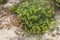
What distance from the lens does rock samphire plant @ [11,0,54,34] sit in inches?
155

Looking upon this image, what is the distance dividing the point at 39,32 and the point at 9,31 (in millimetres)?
637

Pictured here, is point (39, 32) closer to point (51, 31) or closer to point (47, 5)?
point (51, 31)

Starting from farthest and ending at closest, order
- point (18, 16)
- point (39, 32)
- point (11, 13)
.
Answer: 1. point (11, 13)
2. point (18, 16)
3. point (39, 32)

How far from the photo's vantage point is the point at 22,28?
4.10m

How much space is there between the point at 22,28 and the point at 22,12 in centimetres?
33

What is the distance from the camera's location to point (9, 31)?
4086 millimetres

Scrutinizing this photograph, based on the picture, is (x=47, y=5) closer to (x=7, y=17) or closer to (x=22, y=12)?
(x=22, y=12)

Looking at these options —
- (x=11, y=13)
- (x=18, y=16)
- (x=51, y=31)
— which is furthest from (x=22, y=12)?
(x=51, y=31)

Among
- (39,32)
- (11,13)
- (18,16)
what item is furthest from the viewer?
(11,13)

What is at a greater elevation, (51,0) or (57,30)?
(51,0)

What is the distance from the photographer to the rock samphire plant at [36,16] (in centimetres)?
395

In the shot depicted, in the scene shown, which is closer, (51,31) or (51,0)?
(51,31)

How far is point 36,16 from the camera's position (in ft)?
13.1

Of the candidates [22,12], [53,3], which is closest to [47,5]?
[53,3]
